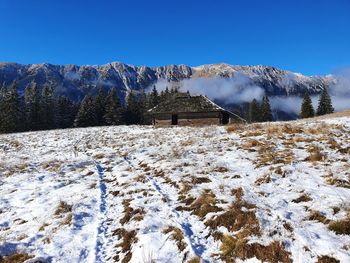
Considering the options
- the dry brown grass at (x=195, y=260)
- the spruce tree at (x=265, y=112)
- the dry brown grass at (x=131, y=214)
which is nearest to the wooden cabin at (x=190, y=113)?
the dry brown grass at (x=131, y=214)

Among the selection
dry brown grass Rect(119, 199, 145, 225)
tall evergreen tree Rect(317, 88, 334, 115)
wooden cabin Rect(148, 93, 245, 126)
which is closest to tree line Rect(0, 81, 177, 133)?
wooden cabin Rect(148, 93, 245, 126)

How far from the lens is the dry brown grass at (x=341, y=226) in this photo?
720cm

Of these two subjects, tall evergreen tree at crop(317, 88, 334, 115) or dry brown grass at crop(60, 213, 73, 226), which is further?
tall evergreen tree at crop(317, 88, 334, 115)

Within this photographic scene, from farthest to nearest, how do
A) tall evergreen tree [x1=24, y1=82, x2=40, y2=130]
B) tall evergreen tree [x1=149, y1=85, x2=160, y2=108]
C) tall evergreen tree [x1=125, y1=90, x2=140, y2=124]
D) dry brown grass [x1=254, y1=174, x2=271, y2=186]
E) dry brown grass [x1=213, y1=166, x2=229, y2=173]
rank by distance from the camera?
tall evergreen tree [x1=149, y1=85, x2=160, y2=108] → tall evergreen tree [x1=125, y1=90, x2=140, y2=124] → tall evergreen tree [x1=24, y1=82, x2=40, y2=130] → dry brown grass [x1=213, y1=166, x2=229, y2=173] → dry brown grass [x1=254, y1=174, x2=271, y2=186]

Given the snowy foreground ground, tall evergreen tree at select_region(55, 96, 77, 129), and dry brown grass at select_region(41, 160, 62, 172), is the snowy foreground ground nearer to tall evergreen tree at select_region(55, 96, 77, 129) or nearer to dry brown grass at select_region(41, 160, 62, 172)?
dry brown grass at select_region(41, 160, 62, 172)

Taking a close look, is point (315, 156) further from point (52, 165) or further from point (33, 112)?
point (33, 112)

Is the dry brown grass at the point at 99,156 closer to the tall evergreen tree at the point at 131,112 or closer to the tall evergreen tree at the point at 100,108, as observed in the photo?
the tall evergreen tree at the point at 100,108

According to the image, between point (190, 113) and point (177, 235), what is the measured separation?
35.8 metres

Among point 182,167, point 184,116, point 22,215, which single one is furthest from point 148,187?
point 184,116

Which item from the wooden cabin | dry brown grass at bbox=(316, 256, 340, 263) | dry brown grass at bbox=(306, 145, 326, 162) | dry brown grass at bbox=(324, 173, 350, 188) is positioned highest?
the wooden cabin

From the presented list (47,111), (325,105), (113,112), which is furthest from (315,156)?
(325,105)

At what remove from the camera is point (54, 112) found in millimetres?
78750

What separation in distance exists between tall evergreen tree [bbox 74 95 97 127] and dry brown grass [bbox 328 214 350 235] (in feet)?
220

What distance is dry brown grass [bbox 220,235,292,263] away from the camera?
22.2 ft
